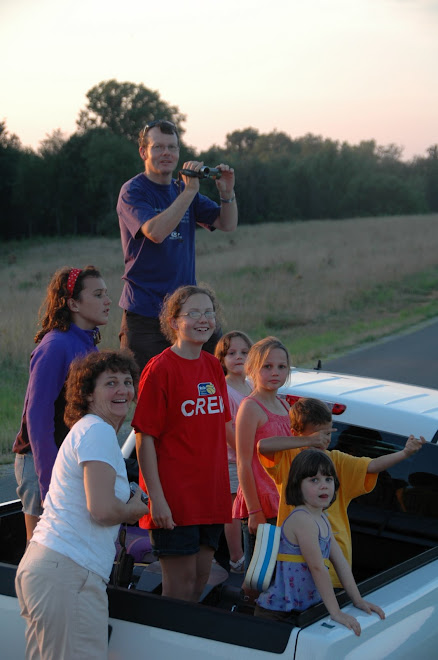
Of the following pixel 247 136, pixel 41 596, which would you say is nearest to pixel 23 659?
pixel 41 596

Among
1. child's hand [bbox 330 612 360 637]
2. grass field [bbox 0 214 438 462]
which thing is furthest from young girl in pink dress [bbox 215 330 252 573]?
grass field [bbox 0 214 438 462]

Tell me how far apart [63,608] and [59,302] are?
1418mm

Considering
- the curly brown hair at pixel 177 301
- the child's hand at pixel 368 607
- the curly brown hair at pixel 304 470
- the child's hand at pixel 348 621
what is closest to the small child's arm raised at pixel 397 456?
the curly brown hair at pixel 304 470

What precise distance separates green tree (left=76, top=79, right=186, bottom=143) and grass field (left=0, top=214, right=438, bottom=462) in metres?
42.7

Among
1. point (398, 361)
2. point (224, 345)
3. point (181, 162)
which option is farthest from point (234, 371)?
point (181, 162)

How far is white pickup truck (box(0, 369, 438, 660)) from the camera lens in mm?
2432

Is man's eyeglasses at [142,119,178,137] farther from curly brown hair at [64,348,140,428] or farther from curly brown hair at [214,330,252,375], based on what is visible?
curly brown hair at [64,348,140,428]

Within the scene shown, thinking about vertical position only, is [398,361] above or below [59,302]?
below

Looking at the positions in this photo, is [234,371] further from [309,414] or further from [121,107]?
[121,107]

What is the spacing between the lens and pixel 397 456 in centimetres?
321

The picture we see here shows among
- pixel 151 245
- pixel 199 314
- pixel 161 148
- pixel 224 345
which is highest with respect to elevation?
pixel 161 148

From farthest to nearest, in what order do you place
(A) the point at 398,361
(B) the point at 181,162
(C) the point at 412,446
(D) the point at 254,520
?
(B) the point at 181,162 < (A) the point at 398,361 < (D) the point at 254,520 < (C) the point at 412,446

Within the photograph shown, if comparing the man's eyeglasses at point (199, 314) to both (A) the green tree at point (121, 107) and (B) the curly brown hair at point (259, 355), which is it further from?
(A) the green tree at point (121, 107)

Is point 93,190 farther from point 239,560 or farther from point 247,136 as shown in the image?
point 239,560
